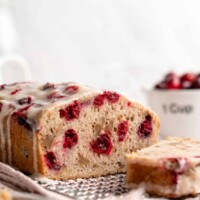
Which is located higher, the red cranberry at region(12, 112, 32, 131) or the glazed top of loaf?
the glazed top of loaf

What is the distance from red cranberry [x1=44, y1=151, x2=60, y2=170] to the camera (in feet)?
8.70

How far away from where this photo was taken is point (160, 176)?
2.42 meters

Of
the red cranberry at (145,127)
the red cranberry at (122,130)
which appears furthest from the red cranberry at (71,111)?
the red cranberry at (145,127)

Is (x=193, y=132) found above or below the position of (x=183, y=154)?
below

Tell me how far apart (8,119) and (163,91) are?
95.2 inches

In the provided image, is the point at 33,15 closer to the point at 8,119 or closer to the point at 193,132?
the point at 193,132

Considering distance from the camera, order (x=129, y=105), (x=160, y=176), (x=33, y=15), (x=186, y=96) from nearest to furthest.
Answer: (x=160, y=176) → (x=129, y=105) → (x=186, y=96) → (x=33, y=15)

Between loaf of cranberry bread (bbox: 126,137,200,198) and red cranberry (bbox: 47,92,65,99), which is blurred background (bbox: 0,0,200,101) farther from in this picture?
loaf of cranberry bread (bbox: 126,137,200,198)

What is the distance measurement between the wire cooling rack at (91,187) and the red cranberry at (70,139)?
0.17 metres

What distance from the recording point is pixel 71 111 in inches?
105

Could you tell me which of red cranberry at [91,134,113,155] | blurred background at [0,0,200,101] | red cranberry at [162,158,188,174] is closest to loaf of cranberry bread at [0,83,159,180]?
red cranberry at [91,134,113,155]


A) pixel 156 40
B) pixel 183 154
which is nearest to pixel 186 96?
pixel 156 40

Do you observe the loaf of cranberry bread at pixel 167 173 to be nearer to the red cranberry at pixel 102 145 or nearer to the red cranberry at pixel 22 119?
the red cranberry at pixel 102 145

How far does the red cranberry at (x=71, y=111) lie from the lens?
2.66 meters
